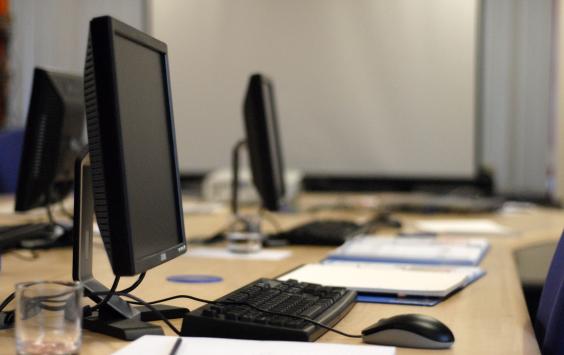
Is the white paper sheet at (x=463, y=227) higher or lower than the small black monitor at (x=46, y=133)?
lower

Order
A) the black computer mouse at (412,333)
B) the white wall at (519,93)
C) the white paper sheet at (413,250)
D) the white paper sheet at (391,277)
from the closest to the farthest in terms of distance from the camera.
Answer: the black computer mouse at (412,333) < the white paper sheet at (391,277) < the white paper sheet at (413,250) < the white wall at (519,93)

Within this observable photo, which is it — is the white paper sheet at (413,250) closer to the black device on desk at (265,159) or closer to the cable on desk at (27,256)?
the black device on desk at (265,159)

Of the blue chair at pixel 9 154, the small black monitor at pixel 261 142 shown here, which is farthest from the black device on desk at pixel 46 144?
the blue chair at pixel 9 154

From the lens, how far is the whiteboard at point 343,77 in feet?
14.9

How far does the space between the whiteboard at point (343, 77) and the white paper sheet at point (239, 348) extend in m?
3.49

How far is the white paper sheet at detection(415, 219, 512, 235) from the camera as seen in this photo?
2.63m

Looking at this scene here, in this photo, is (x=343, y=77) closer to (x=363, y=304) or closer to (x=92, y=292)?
(x=363, y=304)

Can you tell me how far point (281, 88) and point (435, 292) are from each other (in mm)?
3425

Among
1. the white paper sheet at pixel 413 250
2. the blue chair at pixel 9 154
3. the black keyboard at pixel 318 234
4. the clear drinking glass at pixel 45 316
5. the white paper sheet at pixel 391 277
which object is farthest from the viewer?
the blue chair at pixel 9 154

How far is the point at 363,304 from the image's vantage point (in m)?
1.40

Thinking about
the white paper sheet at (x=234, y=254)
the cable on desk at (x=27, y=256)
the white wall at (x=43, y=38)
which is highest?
the white wall at (x=43, y=38)

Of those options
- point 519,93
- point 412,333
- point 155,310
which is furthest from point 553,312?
point 519,93

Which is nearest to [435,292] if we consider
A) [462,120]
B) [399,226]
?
A: [399,226]

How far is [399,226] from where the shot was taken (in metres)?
2.74
